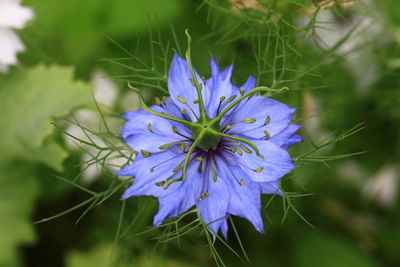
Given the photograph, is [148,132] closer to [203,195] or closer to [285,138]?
[203,195]

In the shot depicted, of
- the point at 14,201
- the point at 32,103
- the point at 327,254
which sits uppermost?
the point at 32,103

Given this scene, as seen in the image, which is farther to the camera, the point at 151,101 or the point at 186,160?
the point at 151,101

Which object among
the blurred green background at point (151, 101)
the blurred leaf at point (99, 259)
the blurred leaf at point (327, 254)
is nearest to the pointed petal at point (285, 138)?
the blurred green background at point (151, 101)

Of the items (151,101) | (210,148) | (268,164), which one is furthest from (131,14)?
(268,164)

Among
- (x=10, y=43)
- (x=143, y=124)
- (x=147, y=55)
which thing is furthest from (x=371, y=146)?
(x=10, y=43)

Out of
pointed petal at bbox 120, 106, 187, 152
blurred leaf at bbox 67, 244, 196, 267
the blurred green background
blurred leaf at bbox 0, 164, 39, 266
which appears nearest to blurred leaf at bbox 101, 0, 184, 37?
the blurred green background

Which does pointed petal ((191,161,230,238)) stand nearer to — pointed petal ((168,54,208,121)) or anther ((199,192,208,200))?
anther ((199,192,208,200))
